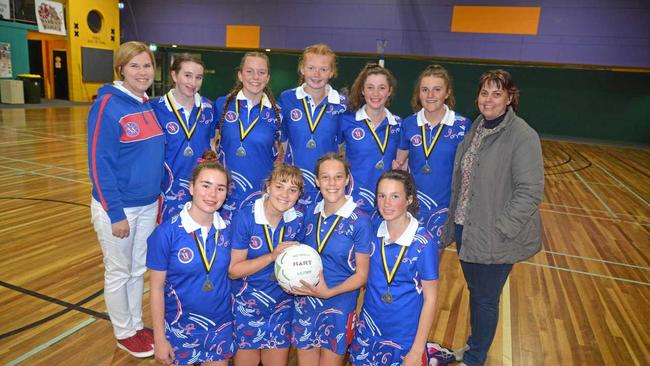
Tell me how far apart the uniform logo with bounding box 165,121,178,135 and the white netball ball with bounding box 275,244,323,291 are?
4.22 ft

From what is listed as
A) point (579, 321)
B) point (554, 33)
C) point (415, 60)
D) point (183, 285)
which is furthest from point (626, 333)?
point (415, 60)

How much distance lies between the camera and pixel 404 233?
2238 millimetres

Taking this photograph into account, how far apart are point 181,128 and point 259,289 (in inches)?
50.3

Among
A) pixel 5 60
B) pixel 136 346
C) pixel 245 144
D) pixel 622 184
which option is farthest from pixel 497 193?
pixel 5 60

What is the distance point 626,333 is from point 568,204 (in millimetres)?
4666

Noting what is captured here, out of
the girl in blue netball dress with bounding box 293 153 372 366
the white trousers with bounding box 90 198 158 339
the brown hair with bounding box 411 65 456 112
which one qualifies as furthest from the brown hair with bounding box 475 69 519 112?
the white trousers with bounding box 90 198 158 339

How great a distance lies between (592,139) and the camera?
17.5m

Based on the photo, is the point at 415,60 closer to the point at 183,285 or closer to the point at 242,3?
the point at 242,3

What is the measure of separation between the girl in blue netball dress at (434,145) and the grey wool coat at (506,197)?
428mm

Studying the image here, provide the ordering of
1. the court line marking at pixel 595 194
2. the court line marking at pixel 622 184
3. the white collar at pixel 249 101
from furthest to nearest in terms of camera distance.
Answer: the court line marking at pixel 622 184
the court line marking at pixel 595 194
the white collar at pixel 249 101

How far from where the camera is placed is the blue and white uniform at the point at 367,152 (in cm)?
307

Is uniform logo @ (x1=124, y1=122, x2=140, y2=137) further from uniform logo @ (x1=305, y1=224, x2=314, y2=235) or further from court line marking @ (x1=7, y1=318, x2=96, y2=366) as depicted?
court line marking @ (x1=7, y1=318, x2=96, y2=366)

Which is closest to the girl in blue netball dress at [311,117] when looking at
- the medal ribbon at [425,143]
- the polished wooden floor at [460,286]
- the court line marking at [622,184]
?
the medal ribbon at [425,143]

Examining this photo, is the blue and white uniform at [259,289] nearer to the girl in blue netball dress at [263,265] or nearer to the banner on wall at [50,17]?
the girl in blue netball dress at [263,265]
